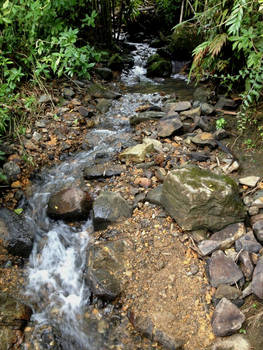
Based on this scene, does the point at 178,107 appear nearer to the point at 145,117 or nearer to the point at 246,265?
the point at 145,117

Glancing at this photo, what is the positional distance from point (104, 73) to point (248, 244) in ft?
15.3

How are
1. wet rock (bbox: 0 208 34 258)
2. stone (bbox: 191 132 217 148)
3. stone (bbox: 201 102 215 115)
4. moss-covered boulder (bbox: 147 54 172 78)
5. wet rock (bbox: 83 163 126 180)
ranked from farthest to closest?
moss-covered boulder (bbox: 147 54 172 78), stone (bbox: 201 102 215 115), stone (bbox: 191 132 217 148), wet rock (bbox: 83 163 126 180), wet rock (bbox: 0 208 34 258)

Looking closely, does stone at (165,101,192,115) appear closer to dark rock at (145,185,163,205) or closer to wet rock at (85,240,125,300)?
dark rock at (145,185,163,205)

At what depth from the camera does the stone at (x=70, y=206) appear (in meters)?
3.02

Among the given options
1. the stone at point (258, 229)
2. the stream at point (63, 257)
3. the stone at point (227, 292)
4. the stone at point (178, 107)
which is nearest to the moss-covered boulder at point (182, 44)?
the stone at point (178, 107)

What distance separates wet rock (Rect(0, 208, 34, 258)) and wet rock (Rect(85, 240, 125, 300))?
0.64 meters

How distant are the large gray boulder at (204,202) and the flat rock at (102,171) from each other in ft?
3.28

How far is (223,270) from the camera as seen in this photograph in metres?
2.36

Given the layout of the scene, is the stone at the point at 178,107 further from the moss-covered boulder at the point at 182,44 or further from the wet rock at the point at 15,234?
the moss-covered boulder at the point at 182,44

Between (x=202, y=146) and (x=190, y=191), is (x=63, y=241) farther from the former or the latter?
(x=202, y=146)

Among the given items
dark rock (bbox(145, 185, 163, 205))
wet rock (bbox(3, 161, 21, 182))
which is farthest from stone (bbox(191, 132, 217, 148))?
wet rock (bbox(3, 161, 21, 182))

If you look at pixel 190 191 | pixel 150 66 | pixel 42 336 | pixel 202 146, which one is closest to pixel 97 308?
pixel 42 336

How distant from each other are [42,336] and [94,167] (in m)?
1.94

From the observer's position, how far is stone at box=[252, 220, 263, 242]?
2443mm
